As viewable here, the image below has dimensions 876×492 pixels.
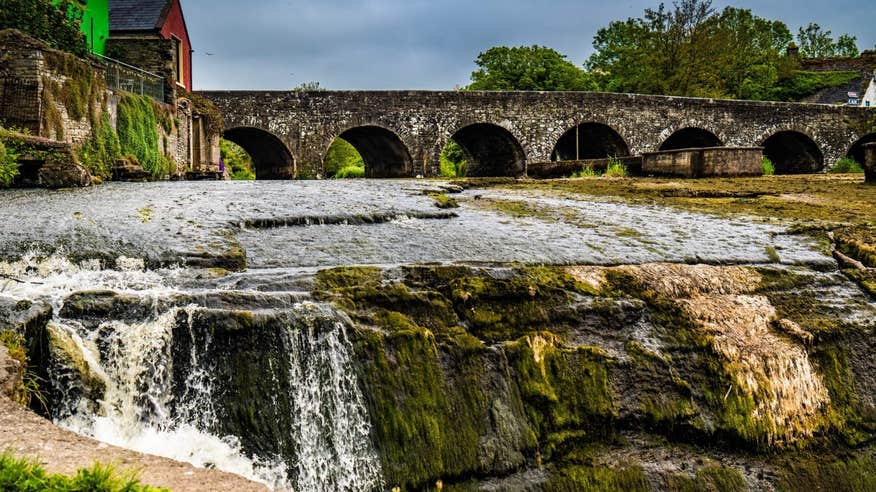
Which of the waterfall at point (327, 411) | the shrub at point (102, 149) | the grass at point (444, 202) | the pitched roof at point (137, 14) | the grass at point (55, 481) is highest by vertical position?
the pitched roof at point (137, 14)

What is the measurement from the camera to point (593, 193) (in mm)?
11227

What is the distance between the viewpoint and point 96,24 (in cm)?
1980

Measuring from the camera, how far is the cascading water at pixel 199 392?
3.65m

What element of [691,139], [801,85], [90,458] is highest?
[801,85]

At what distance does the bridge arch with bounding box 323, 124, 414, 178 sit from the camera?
2324cm

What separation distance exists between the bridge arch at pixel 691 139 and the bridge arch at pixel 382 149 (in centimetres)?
946

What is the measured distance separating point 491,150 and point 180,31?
448 inches

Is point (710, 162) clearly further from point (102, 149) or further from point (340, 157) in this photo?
point (340, 157)

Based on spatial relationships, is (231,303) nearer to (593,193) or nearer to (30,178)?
(30,178)

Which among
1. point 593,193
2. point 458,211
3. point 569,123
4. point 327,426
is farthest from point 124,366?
point 569,123

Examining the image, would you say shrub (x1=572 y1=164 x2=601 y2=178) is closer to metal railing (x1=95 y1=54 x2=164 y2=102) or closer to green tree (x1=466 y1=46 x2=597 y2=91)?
metal railing (x1=95 y1=54 x2=164 y2=102)

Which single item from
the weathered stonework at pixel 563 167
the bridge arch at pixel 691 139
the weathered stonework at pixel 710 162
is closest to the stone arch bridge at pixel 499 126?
the bridge arch at pixel 691 139

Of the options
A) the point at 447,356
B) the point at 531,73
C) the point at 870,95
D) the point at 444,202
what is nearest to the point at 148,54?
the point at 444,202

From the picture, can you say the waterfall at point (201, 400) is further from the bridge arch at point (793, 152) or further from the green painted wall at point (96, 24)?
the bridge arch at point (793, 152)
